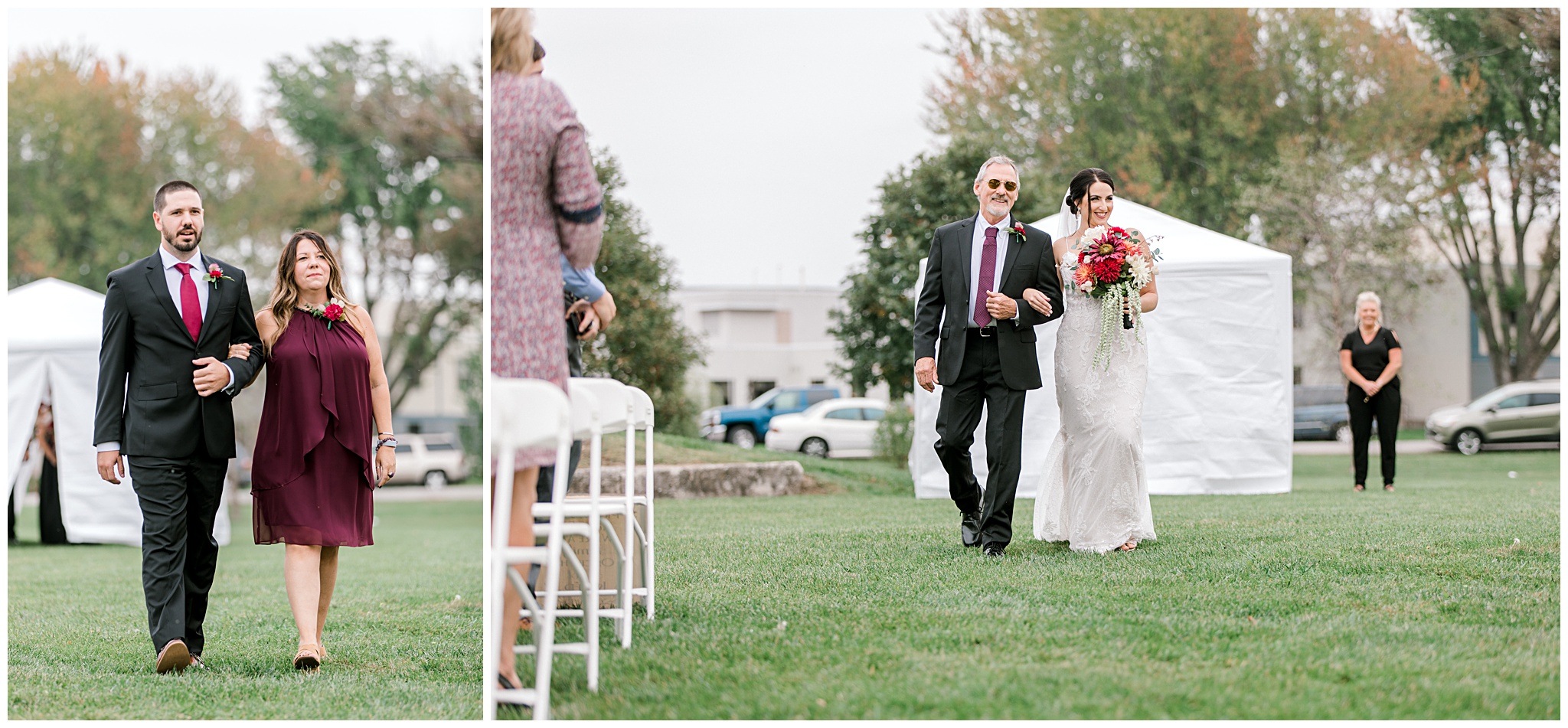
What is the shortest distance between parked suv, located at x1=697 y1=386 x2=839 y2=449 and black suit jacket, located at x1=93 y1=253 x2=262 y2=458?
A: 21.6 metres

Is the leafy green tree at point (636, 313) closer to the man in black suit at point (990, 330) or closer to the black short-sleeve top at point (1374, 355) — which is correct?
the black short-sleeve top at point (1374, 355)

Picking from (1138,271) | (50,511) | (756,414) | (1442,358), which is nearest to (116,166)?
(756,414)

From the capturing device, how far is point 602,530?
443 centimetres

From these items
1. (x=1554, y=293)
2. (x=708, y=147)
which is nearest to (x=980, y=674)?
(x=708, y=147)

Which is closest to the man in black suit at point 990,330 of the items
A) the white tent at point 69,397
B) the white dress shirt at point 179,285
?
the white dress shirt at point 179,285

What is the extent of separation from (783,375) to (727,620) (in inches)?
1709

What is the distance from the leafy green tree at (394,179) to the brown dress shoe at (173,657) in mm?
29992

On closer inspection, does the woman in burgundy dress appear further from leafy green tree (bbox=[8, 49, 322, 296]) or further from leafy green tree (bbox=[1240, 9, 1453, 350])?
leafy green tree (bbox=[8, 49, 322, 296])

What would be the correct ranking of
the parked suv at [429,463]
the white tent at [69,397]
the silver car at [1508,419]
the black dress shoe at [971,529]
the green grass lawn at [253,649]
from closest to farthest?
the green grass lawn at [253,649]
the black dress shoe at [971,529]
the white tent at [69,397]
the silver car at [1508,419]
the parked suv at [429,463]

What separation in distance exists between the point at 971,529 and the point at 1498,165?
81.2 ft

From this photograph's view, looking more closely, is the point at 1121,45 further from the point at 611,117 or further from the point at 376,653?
the point at 376,653

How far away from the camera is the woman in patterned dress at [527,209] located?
3.13 metres

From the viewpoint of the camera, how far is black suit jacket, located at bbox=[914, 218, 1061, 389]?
5.61 meters

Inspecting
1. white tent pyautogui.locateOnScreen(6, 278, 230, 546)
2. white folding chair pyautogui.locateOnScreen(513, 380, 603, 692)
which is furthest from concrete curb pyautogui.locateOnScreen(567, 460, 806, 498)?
white folding chair pyautogui.locateOnScreen(513, 380, 603, 692)
